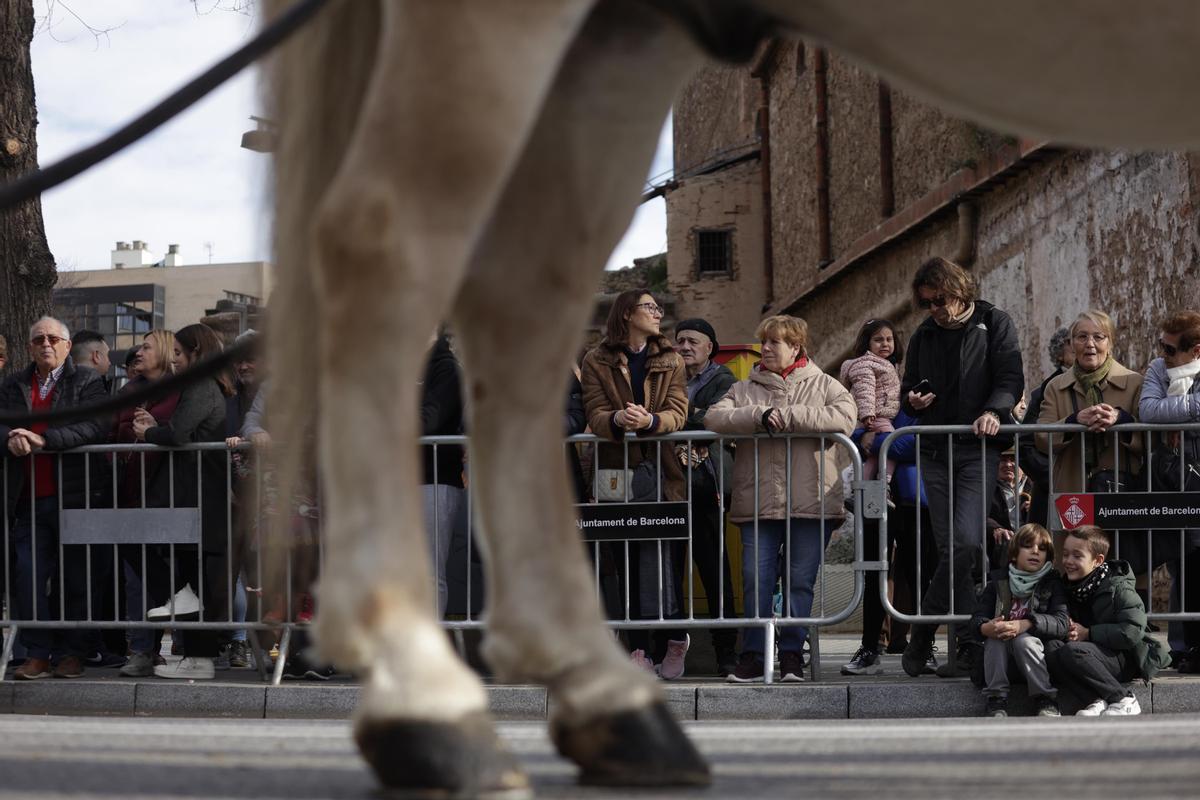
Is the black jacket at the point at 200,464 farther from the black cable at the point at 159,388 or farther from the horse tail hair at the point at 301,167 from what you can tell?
the horse tail hair at the point at 301,167

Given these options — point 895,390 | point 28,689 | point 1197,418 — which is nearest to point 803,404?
point 895,390

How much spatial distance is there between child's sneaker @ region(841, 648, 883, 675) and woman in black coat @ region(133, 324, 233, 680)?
3.49 m

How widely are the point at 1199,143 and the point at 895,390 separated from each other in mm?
6520

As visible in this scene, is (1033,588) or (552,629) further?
(1033,588)

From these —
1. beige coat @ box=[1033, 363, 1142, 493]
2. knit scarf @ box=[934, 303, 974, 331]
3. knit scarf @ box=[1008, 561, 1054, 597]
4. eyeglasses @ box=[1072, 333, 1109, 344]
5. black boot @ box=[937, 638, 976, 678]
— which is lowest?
black boot @ box=[937, 638, 976, 678]

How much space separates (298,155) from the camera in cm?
289

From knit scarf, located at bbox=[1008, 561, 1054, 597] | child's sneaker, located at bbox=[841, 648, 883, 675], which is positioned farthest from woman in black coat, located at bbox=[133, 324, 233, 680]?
knit scarf, located at bbox=[1008, 561, 1054, 597]

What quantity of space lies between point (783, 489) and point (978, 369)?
4.14 ft

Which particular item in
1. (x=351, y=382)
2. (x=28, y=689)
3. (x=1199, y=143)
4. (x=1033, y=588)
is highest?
(x=1199, y=143)

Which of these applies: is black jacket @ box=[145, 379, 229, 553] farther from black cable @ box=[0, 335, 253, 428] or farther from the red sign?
black cable @ box=[0, 335, 253, 428]

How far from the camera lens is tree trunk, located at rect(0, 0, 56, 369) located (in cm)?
1161

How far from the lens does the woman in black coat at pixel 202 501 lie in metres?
8.70

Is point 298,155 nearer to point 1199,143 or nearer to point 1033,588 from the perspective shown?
point 1199,143

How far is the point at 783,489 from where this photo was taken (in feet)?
27.4
